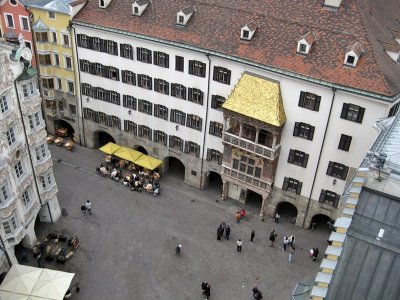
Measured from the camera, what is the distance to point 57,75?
61.0 meters

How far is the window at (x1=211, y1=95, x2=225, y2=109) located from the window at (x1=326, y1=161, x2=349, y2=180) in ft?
42.4

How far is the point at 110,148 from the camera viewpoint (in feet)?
199

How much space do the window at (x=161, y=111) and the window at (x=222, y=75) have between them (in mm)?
8514

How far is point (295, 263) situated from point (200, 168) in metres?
15.9

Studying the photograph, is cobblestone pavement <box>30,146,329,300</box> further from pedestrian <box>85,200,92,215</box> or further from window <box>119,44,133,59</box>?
window <box>119,44,133,59</box>

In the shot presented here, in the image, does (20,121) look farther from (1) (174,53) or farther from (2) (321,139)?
(2) (321,139)

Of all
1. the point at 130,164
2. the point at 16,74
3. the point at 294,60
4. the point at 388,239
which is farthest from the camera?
the point at 130,164

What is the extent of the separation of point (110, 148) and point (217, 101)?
18.0m

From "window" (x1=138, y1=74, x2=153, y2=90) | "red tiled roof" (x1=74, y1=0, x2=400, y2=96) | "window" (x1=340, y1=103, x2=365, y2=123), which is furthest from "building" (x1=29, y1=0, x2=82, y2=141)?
"window" (x1=340, y1=103, x2=365, y2=123)

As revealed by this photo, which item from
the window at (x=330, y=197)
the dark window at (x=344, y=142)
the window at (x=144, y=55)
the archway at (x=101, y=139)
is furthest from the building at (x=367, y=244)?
the archway at (x=101, y=139)

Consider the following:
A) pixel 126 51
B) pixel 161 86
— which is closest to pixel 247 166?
pixel 161 86

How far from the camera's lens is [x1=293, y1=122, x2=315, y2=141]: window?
45.8m

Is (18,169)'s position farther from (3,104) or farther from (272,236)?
(272,236)

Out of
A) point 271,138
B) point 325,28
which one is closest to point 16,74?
point 271,138
